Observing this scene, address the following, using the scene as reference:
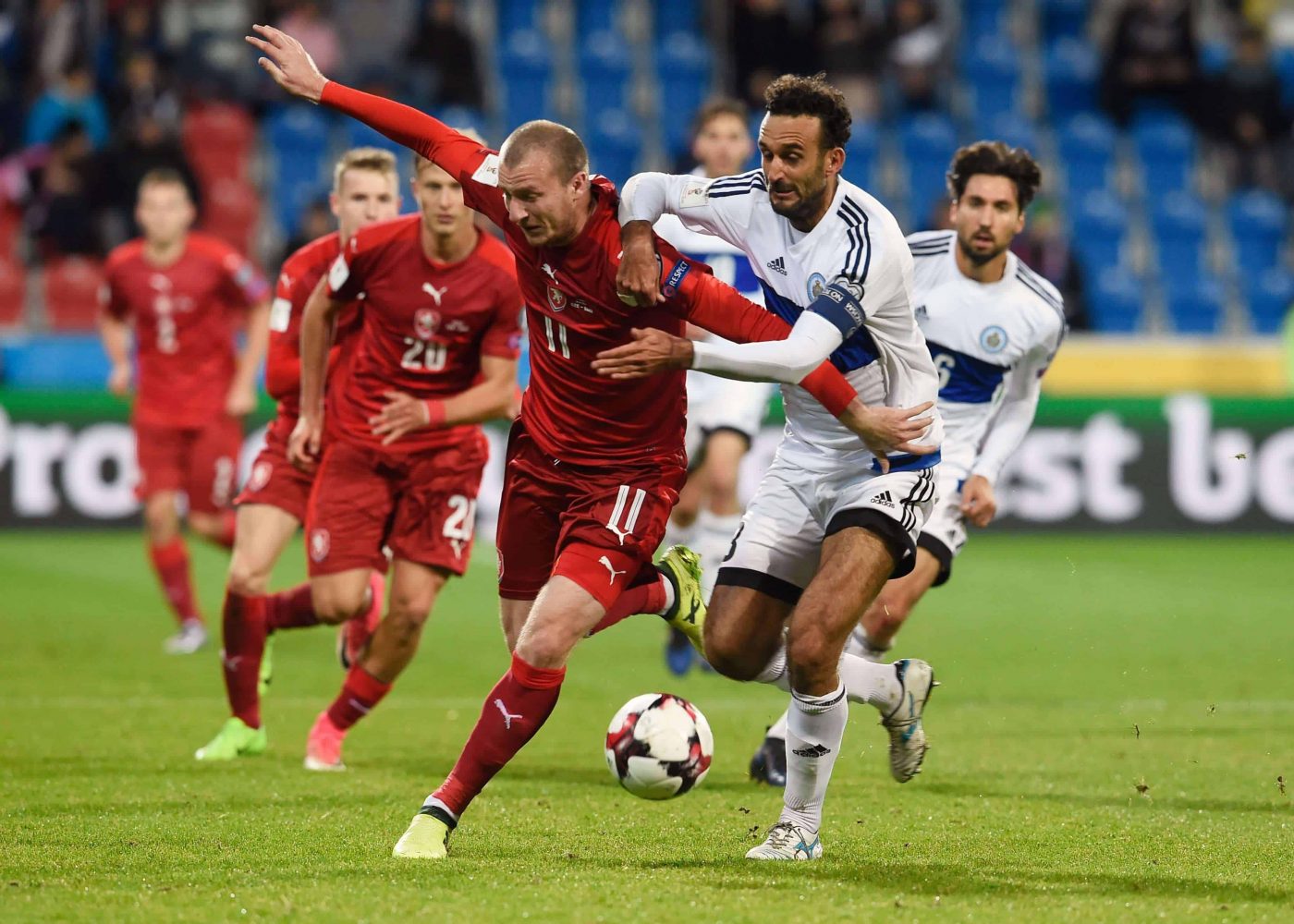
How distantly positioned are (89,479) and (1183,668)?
919 cm

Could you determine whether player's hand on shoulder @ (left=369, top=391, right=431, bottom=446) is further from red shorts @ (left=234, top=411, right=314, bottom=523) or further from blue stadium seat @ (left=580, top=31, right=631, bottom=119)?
blue stadium seat @ (left=580, top=31, right=631, bottom=119)

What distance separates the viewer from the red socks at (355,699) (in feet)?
24.9

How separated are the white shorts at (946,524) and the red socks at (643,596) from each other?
1277mm

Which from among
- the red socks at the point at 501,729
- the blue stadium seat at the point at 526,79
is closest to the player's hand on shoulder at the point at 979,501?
the red socks at the point at 501,729

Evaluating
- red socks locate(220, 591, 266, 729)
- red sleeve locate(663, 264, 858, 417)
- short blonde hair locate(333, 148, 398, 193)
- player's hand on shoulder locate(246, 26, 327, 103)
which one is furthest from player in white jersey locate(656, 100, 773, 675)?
red sleeve locate(663, 264, 858, 417)

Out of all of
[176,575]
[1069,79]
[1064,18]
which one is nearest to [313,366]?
[176,575]

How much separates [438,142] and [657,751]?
2095 millimetres

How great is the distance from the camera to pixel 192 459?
1138cm

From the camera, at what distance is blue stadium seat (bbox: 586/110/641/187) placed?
19234 millimetres

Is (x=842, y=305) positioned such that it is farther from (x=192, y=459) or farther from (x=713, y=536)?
(x=192, y=459)

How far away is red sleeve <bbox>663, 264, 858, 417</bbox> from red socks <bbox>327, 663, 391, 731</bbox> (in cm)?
263

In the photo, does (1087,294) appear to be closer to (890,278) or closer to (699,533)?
(699,533)

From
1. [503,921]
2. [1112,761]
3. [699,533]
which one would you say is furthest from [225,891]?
[699,533]

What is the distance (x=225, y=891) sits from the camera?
508cm
